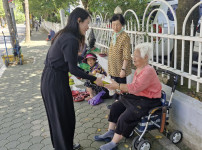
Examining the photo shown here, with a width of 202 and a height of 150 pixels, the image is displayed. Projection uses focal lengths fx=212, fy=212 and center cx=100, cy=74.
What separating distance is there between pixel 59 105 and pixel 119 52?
159 centimetres

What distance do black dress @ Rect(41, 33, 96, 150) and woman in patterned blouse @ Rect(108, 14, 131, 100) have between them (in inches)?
46.3

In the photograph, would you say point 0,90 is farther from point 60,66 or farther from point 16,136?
point 60,66

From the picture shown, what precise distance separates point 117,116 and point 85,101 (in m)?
1.94

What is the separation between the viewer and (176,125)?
3.18 metres

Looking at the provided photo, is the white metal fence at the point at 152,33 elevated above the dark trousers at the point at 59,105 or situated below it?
above

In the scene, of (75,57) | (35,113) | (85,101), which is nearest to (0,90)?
(35,113)

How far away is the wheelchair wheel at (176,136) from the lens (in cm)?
302

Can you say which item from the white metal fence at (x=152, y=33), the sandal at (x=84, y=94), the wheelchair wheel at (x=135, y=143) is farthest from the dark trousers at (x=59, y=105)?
the sandal at (x=84, y=94)

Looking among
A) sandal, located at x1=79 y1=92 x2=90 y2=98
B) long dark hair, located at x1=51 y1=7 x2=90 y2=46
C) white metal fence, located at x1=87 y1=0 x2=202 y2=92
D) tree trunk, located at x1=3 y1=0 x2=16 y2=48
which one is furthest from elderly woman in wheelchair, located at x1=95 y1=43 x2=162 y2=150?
tree trunk, located at x1=3 y1=0 x2=16 y2=48

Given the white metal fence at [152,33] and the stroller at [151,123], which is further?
Answer: the white metal fence at [152,33]

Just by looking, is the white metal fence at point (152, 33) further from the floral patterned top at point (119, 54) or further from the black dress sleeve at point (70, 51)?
the black dress sleeve at point (70, 51)

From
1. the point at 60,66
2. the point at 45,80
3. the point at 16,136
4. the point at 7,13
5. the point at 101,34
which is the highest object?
the point at 7,13

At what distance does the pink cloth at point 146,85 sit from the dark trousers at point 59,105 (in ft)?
2.82

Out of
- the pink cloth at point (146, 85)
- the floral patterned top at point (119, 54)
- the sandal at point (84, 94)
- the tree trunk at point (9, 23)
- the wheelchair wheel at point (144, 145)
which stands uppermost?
the tree trunk at point (9, 23)
